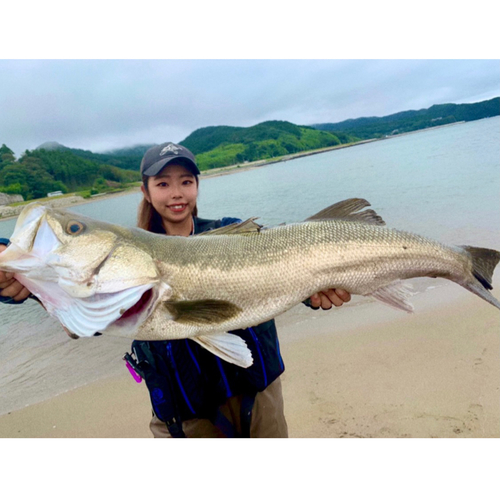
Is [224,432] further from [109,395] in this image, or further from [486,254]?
[109,395]

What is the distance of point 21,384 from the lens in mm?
4430

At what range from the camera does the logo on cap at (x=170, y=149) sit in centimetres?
224

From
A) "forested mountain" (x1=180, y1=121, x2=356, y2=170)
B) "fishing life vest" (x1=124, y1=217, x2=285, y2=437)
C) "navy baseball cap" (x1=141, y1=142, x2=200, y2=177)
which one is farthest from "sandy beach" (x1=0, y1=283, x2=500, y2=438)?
"forested mountain" (x1=180, y1=121, x2=356, y2=170)

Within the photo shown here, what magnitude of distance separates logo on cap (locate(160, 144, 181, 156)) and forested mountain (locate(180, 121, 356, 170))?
24.7 meters

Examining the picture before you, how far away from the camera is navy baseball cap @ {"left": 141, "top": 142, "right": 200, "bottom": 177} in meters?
2.19

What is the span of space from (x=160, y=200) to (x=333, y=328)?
3.35 meters

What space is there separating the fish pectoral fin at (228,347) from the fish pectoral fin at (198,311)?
0.09m

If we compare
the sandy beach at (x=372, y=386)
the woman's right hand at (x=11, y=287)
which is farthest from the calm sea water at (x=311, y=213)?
the woman's right hand at (x=11, y=287)

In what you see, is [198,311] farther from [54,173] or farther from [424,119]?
[424,119]

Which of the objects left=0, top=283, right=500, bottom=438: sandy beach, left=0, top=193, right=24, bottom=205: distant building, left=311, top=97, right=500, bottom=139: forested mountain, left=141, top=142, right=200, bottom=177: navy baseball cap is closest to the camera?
left=141, top=142, right=200, bottom=177: navy baseball cap

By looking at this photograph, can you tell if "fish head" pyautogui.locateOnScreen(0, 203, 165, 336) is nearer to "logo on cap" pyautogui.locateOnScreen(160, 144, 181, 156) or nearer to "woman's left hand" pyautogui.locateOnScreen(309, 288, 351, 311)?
"logo on cap" pyautogui.locateOnScreen(160, 144, 181, 156)

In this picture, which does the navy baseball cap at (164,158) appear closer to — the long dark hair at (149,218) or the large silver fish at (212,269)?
the long dark hair at (149,218)

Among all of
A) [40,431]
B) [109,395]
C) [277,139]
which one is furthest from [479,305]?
[277,139]

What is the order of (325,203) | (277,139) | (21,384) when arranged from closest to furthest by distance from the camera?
(21,384)
(325,203)
(277,139)
